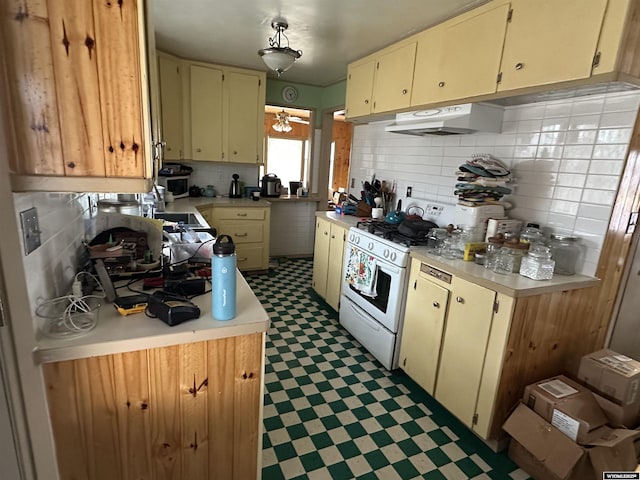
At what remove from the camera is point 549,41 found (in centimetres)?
161

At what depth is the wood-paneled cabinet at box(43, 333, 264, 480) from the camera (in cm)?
98

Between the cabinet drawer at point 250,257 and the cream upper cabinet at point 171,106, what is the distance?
125 cm

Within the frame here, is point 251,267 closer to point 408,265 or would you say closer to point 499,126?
point 408,265

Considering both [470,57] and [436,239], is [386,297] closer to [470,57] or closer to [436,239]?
[436,239]

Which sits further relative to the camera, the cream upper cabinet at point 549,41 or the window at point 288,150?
the window at point 288,150

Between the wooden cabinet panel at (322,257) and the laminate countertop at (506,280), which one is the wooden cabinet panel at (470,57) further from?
the wooden cabinet panel at (322,257)

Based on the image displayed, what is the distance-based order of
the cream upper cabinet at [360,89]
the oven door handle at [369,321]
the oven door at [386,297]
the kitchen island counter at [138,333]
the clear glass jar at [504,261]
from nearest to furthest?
the kitchen island counter at [138,333] < the clear glass jar at [504,261] < the oven door at [386,297] < the oven door handle at [369,321] < the cream upper cabinet at [360,89]

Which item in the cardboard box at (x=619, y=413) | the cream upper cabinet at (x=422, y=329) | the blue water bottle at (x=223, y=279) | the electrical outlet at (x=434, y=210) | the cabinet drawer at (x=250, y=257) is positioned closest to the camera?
the blue water bottle at (x=223, y=279)

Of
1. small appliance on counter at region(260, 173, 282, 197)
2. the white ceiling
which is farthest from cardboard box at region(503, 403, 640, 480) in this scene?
small appliance on counter at region(260, 173, 282, 197)

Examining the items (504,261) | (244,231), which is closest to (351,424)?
(504,261)

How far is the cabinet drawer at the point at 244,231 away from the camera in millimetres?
3867

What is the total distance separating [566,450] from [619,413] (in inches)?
13.3

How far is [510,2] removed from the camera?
177 cm

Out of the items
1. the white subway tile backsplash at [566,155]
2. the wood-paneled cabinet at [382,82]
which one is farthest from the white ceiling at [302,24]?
the white subway tile backsplash at [566,155]
